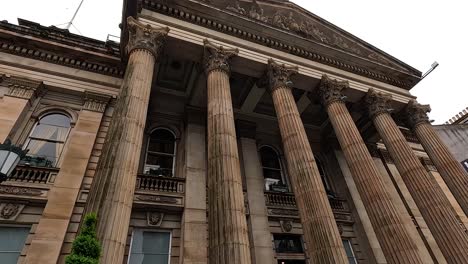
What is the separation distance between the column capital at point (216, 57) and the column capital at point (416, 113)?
33.6 ft

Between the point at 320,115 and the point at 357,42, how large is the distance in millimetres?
4457

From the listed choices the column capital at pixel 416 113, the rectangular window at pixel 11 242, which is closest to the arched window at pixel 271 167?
the column capital at pixel 416 113

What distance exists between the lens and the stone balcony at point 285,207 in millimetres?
12109

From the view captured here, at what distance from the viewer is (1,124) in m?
9.42

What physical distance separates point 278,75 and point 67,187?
8799 millimetres

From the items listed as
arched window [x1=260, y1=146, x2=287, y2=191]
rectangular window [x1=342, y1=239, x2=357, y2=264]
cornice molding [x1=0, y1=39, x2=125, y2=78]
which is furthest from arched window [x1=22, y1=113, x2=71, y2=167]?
rectangular window [x1=342, y1=239, x2=357, y2=264]

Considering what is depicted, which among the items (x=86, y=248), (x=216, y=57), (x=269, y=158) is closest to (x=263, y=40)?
(x=216, y=57)

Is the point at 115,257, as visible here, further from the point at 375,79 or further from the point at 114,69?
the point at 375,79


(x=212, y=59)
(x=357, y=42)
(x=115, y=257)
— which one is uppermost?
(x=357, y=42)

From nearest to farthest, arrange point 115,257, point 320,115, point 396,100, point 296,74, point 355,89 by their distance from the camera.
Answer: point 115,257
point 296,74
point 355,89
point 396,100
point 320,115

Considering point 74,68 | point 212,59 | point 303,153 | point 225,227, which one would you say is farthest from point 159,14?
point 225,227

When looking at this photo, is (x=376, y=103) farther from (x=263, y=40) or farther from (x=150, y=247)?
(x=150, y=247)

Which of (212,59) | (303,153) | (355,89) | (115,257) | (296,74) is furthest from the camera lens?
(355,89)

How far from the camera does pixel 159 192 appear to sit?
10406mm
